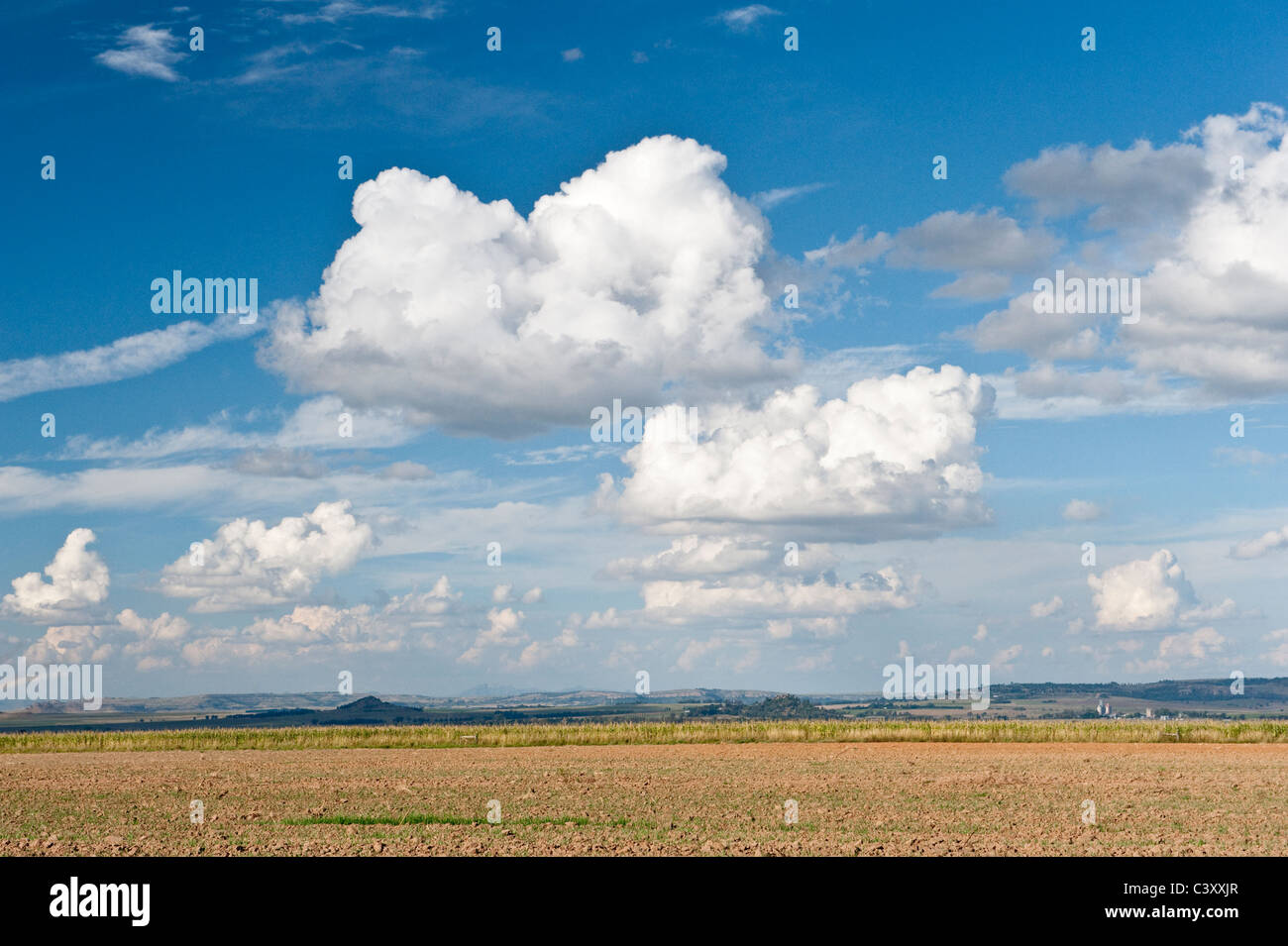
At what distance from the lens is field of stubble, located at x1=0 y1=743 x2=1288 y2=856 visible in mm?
25031

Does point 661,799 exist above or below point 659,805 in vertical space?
below

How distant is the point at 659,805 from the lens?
1324 inches

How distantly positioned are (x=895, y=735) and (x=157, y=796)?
2069 inches

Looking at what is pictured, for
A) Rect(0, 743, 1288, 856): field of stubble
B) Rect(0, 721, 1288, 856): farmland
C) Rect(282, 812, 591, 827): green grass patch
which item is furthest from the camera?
Rect(282, 812, 591, 827): green grass patch

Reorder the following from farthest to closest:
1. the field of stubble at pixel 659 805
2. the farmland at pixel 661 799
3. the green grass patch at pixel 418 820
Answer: the green grass patch at pixel 418 820
the farmland at pixel 661 799
the field of stubble at pixel 659 805

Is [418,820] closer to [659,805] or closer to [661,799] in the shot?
[659,805]

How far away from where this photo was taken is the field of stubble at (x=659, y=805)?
2503 centimetres

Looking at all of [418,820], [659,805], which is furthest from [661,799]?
[418,820]

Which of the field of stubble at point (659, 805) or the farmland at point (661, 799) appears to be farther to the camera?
the farmland at point (661, 799)

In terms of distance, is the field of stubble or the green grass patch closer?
the field of stubble

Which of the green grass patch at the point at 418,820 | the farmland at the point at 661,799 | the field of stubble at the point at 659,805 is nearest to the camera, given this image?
the field of stubble at the point at 659,805
